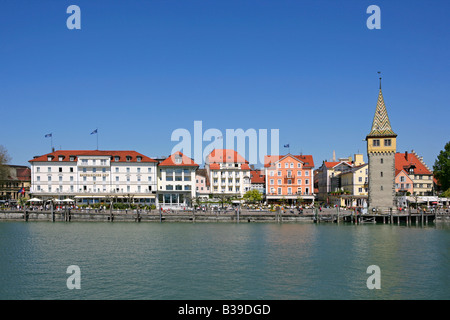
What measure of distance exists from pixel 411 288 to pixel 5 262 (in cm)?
2882

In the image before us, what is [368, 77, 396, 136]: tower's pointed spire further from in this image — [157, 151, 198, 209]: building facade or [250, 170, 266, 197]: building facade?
[250, 170, 266, 197]: building facade

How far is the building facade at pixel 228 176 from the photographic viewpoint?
320 ft

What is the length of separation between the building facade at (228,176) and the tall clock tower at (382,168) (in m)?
31.3

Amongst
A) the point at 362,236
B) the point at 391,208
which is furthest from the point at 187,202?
the point at 362,236

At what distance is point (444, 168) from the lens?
8825cm

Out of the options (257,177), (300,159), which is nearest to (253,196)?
(300,159)

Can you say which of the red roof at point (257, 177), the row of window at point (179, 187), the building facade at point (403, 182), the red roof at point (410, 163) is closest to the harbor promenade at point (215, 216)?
the row of window at point (179, 187)

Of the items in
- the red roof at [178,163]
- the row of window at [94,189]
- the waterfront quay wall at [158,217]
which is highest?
the red roof at [178,163]

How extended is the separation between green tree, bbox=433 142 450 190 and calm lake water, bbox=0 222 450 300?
128ft

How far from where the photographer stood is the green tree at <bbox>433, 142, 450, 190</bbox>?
8744 cm

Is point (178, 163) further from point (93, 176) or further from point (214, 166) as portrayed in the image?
point (93, 176)

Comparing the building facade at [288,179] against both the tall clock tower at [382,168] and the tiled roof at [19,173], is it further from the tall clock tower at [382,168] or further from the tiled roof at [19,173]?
the tiled roof at [19,173]

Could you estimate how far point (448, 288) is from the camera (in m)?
26.9
